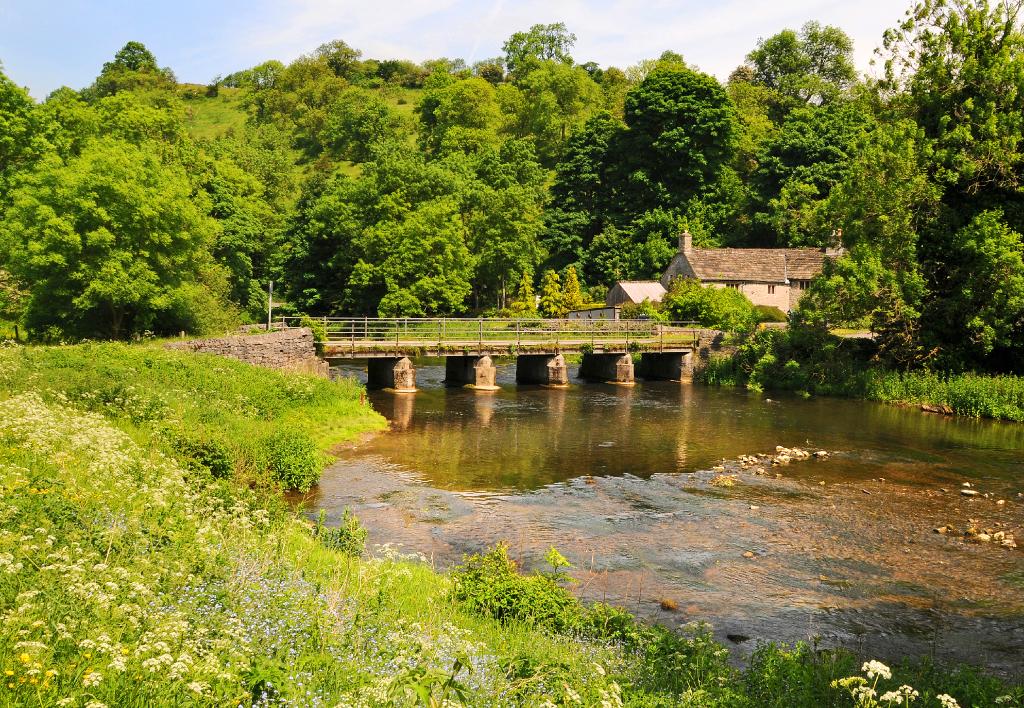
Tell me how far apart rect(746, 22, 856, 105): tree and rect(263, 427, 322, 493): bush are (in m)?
94.7

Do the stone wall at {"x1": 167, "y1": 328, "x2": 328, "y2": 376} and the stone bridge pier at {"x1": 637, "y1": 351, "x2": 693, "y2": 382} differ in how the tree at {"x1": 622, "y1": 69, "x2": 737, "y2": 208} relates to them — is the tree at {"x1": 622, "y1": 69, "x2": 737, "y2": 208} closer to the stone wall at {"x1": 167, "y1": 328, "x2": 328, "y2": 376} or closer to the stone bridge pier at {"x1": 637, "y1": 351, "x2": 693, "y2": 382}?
the stone bridge pier at {"x1": 637, "y1": 351, "x2": 693, "y2": 382}

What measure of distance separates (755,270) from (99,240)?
50345 millimetres

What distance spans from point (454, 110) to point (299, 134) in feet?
114

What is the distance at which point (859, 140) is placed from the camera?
1656 inches

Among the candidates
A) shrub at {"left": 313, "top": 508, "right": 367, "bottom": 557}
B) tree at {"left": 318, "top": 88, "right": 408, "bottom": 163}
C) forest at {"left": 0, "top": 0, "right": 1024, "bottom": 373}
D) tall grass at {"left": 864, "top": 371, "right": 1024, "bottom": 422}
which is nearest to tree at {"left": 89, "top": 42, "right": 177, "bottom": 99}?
forest at {"left": 0, "top": 0, "right": 1024, "bottom": 373}

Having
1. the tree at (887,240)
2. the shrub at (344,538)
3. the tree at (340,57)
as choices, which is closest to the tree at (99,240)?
the shrub at (344,538)

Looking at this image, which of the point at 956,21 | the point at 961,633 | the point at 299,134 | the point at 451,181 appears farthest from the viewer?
the point at 299,134

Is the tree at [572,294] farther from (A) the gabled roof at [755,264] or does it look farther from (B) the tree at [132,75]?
(B) the tree at [132,75]

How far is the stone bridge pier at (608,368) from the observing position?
152 feet

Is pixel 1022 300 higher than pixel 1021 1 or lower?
lower

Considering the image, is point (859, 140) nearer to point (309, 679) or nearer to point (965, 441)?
point (965, 441)

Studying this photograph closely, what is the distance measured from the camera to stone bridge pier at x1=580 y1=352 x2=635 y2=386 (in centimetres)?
4622

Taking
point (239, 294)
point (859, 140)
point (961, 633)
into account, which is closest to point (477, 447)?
point (961, 633)

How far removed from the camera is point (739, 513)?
18.4 m
